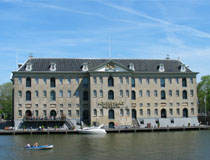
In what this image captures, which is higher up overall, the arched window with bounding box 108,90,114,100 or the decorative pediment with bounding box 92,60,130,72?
the decorative pediment with bounding box 92,60,130,72

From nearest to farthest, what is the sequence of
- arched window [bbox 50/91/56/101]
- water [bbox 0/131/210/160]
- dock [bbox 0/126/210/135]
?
water [bbox 0/131/210/160], dock [bbox 0/126/210/135], arched window [bbox 50/91/56/101]

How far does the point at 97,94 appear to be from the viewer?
269 ft

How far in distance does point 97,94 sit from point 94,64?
8.39 meters

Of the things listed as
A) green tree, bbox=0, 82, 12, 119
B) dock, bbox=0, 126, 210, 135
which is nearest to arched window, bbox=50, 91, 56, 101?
dock, bbox=0, 126, 210, 135

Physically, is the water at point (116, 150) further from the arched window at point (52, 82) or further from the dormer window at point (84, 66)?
the dormer window at point (84, 66)

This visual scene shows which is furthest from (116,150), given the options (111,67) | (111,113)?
(111,67)

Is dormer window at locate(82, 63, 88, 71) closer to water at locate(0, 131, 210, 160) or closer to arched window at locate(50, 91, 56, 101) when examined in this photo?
arched window at locate(50, 91, 56, 101)

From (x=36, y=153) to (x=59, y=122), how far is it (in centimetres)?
3302

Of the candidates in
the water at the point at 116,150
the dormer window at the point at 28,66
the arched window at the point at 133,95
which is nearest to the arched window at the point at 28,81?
the dormer window at the point at 28,66

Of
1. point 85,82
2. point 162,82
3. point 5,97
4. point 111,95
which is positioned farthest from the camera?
point 5,97

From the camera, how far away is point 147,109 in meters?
86.2

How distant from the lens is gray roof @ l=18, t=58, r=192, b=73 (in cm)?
8388

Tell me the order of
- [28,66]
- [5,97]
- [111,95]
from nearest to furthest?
[28,66] → [111,95] → [5,97]

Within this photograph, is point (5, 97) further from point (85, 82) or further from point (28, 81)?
point (85, 82)
